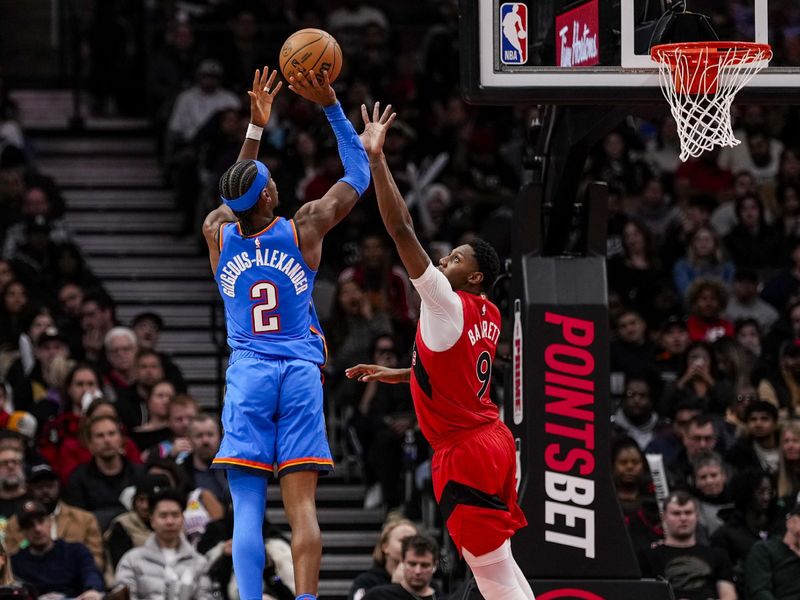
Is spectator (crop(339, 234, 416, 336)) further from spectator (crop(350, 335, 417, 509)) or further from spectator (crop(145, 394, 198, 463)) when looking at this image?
spectator (crop(145, 394, 198, 463))

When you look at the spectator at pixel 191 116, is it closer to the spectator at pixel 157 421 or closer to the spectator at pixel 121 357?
the spectator at pixel 121 357

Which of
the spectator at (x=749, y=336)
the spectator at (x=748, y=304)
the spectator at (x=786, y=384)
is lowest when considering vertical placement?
the spectator at (x=786, y=384)

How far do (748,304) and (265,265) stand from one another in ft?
29.8

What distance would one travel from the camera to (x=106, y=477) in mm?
12766

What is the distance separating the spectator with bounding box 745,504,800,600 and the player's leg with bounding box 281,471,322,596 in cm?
451

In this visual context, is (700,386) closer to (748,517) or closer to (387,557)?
(748,517)

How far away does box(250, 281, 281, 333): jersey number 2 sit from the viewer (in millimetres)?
8383

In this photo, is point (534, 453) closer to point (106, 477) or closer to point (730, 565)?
point (730, 565)

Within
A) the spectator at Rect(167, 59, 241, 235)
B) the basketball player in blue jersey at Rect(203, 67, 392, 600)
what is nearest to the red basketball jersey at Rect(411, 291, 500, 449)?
the basketball player in blue jersey at Rect(203, 67, 392, 600)

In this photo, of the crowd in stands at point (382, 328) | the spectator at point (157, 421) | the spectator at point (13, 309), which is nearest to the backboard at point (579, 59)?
the crowd in stands at point (382, 328)

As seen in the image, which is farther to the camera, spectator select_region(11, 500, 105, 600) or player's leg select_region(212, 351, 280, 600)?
spectator select_region(11, 500, 105, 600)

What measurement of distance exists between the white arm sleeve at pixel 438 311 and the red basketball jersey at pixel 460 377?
0.06 meters

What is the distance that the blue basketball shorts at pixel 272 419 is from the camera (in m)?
8.33

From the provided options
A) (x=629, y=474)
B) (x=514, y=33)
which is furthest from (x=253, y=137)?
(x=629, y=474)
